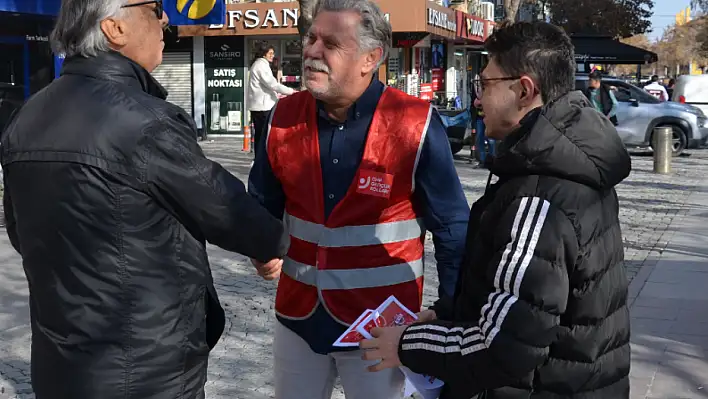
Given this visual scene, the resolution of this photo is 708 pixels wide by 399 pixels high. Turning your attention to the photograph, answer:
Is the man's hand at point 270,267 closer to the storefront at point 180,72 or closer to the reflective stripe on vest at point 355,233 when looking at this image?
the reflective stripe on vest at point 355,233

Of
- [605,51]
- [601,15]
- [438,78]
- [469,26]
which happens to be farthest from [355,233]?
[601,15]

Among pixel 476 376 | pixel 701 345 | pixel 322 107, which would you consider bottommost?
pixel 701 345

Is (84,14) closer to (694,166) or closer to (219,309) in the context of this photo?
(219,309)

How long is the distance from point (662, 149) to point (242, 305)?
11024 millimetres

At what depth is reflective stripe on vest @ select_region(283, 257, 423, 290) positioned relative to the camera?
300 centimetres

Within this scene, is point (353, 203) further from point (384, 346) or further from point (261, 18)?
point (261, 18)

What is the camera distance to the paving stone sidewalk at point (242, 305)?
5.09m

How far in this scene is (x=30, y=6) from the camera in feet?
48.1

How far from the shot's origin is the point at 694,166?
1728cm

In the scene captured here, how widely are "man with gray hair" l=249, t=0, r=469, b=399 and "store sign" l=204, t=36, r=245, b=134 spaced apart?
21026mm

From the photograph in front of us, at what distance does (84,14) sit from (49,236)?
0.60 meters

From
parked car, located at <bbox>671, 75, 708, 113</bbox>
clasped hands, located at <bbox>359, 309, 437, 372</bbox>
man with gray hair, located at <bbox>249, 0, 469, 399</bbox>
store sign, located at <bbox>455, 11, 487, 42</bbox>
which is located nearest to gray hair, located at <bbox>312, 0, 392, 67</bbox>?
man with gray hair, located at <bbox>249, 0, 469, 399</bbox>

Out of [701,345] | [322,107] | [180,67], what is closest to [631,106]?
[180,67]

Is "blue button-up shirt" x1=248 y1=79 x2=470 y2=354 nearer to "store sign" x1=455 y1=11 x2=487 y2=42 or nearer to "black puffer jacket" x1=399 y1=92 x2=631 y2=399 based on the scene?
"black puffer jacket" x1=399 y1=92 x2=631 y2=399
